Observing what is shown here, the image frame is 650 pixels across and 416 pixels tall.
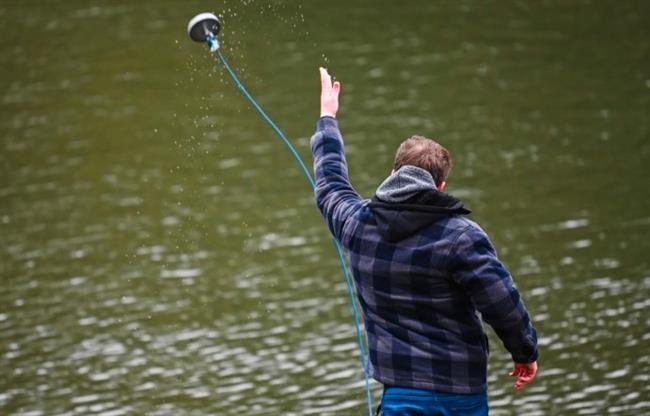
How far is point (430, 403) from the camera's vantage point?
4004 millimetres

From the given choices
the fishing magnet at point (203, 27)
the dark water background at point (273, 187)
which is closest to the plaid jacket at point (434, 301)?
the fishing magnet at point (203, 27)

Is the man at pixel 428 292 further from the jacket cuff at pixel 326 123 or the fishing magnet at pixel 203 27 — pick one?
the fishing magnet at pixel 203 27

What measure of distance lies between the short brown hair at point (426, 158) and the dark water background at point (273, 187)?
Result: 503 centimetres

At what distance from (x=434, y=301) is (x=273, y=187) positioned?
10990 millimetres

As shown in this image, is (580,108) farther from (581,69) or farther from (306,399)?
(306,399)

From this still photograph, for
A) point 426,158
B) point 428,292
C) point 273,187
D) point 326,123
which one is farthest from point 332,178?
point 273,187

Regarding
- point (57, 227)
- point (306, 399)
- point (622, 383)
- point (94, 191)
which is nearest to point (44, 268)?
point (57, 227)

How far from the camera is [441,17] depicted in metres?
22.6

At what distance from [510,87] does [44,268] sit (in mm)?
8711

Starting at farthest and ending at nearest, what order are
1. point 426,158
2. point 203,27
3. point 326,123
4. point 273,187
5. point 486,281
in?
point 273,187, point 203,27, point 326,123, point 426,158, point 486,281

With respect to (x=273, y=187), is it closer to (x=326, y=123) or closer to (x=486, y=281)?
(x=326, y=123)

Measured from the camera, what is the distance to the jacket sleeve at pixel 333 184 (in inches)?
164

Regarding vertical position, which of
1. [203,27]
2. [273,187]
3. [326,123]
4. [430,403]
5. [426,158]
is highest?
[273,187]

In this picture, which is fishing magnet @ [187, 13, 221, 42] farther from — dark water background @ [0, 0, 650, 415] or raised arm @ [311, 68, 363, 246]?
dark water background @ [0, 0, 650, 415]
